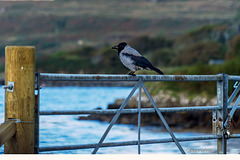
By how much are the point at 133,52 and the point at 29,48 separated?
1617 millimetres

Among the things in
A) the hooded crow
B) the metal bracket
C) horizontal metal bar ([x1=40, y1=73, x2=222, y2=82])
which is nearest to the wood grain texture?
the metal bracket

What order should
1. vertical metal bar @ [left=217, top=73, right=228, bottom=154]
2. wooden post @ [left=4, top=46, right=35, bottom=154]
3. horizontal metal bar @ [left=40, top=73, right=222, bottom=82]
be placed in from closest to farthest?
wooden post @ [left=4, top=46, right=35, bottom=154] < horizontal metal bar @ [left=40, top=73, right=222, bottom=82] < vertical metal bar @ [left=217, top=73, right=228, bottom=154]

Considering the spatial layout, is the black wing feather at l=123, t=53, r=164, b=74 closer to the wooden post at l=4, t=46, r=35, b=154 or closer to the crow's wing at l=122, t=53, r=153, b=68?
the crow's wing at l=122, t=53, r=153, b=68

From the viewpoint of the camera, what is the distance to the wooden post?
327 centimetres

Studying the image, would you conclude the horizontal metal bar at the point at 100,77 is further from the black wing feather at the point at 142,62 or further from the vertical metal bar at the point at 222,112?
the black wing feather at the point at 142,62

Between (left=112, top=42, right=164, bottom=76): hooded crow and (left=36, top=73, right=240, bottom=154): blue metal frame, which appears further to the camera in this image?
(left=112, top=42, right=164, bottom=76): hooded crow

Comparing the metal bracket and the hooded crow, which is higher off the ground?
the hooded crow

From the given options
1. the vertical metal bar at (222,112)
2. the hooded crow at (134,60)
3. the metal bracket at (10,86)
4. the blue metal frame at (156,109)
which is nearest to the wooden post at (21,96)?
the metal bracket at (10,86)

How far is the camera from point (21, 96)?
328 centimetres

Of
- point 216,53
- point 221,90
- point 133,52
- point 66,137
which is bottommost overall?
point 66,137

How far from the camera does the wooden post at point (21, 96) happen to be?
327 cm

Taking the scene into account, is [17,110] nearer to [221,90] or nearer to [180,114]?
[221,90]

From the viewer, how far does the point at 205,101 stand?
92.6 ft

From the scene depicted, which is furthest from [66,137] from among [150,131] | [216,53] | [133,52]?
[216,53]
